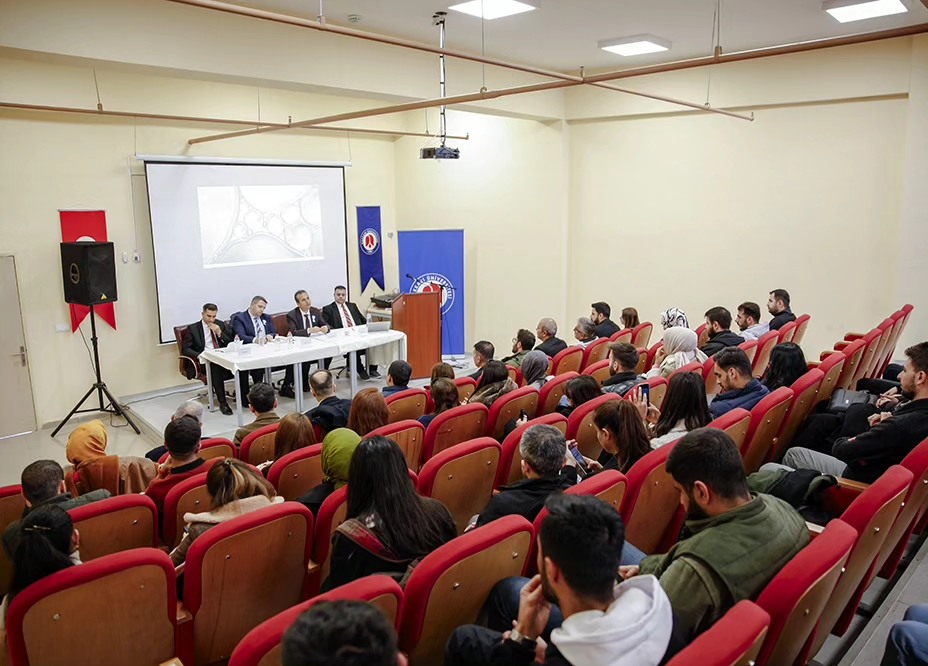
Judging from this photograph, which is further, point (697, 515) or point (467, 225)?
point (467, 225)

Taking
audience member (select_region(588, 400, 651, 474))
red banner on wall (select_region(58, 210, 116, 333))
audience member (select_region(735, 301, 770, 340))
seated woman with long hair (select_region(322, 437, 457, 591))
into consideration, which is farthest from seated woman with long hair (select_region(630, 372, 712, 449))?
red banner on wall (select_region(58, 210, 116, 333))

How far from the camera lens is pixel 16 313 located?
714cm

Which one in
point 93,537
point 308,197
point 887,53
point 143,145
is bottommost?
point 93,537

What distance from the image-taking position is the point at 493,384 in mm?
4695

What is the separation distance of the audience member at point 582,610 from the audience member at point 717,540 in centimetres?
31

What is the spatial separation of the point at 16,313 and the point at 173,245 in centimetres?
188

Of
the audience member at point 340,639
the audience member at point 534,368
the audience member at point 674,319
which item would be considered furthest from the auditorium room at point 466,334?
the audience member at point 534,368

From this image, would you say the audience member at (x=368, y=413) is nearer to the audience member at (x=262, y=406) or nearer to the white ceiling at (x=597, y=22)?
the audience member at (x=262, y=406)

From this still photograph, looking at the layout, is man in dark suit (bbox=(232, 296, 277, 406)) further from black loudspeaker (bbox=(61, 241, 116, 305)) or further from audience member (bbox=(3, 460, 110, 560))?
audience member (bbox=(3, 460, 110, 560))

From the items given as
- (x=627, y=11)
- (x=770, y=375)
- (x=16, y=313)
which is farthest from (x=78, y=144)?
(x=770, y=375)

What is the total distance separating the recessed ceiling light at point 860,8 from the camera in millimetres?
5594

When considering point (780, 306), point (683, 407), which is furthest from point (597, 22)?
point (683, 407)

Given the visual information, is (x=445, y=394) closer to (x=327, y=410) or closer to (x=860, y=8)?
(x=327, y=410)

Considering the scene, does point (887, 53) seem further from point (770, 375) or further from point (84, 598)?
point (84, 598)
